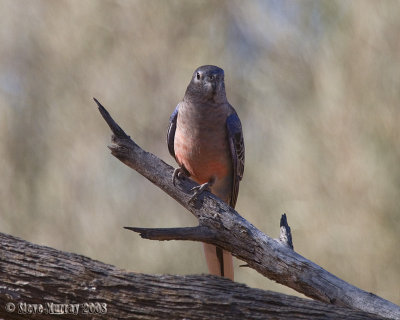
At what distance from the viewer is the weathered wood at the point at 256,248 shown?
288cm

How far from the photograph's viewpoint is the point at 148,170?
3.41 metres

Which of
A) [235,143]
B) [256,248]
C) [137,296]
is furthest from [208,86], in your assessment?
[137,296]

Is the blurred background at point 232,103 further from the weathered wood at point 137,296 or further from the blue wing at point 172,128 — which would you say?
the weathered wood at point 137,296

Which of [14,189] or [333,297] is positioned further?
[14,189]

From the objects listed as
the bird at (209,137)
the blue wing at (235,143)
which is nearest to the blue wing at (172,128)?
the bird at (209,137)

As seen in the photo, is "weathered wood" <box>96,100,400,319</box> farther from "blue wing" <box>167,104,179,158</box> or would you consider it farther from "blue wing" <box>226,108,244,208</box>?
"blue wing" <box>167,104,179,158</box>

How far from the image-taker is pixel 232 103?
689 cm

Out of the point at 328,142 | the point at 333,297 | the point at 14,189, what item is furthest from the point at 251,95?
the point at 333,297

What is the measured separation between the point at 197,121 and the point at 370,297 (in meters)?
1.71

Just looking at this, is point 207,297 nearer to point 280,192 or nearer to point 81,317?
point 81,317

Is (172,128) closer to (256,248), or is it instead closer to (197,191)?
(197,191)

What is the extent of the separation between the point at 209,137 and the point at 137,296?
1.69m

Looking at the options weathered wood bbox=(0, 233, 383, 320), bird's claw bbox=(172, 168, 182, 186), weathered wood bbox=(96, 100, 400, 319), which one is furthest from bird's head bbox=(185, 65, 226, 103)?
weathered wood bbox=(0, 233, 383, 320)

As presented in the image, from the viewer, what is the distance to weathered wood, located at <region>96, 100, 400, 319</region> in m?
2.88
